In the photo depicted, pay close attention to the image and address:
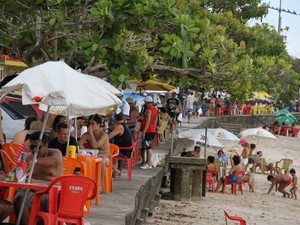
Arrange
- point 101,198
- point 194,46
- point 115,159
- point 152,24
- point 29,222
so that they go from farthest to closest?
point 194,46, point 115,159, point 152,24, point 101,198, point 29,222

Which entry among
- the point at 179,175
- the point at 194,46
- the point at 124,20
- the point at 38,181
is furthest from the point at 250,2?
the point at 38,181

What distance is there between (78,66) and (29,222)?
11.2m

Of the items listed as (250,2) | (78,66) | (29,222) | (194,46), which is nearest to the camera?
(29,222)

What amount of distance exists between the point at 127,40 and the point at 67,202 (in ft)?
22.4

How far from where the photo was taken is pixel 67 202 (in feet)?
32.0

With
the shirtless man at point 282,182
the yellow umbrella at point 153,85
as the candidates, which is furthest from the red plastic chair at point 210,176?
the yellow umbrella at point 153,85

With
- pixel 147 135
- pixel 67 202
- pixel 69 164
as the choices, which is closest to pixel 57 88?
pixel 67 202

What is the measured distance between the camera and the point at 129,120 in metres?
22.0

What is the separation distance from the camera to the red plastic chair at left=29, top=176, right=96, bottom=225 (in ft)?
31.7

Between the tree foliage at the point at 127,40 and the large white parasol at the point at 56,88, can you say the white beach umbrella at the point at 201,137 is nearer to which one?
the tree foliage at the point at 127,40

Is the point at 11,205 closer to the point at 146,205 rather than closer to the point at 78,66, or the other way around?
the point at 146,205

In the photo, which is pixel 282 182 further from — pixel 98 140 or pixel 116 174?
pixel 98 140

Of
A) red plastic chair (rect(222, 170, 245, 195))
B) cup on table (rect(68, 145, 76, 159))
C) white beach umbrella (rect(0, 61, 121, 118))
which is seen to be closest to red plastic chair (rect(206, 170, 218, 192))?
red plastic chair (rect(222, 170, 245, 195))

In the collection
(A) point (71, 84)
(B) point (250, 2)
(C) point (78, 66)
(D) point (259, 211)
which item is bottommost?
(D) point (259, 211)
